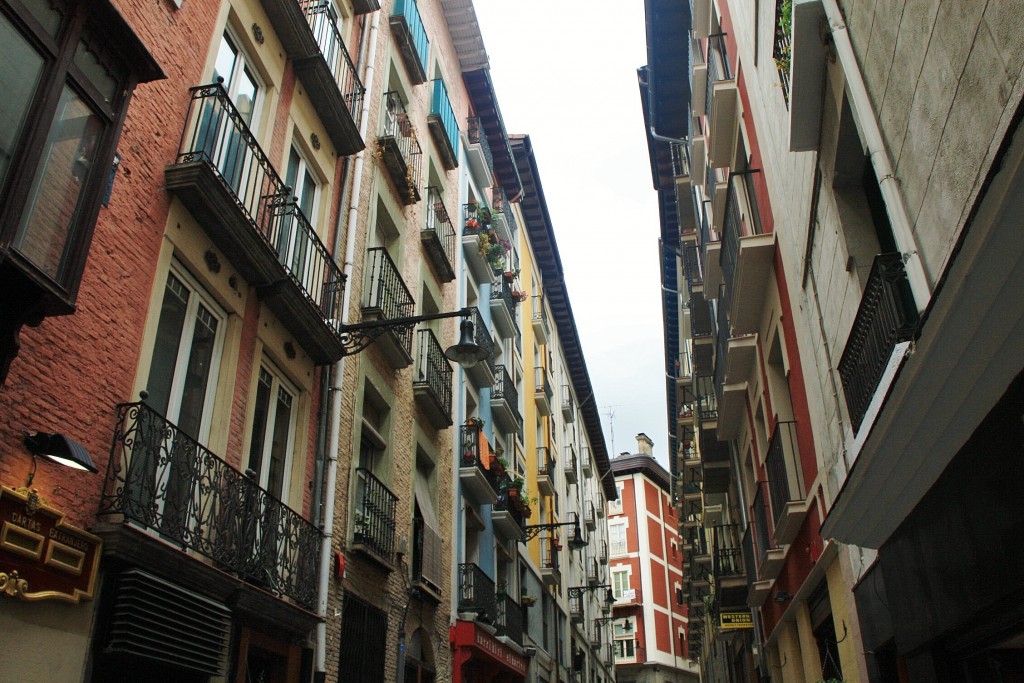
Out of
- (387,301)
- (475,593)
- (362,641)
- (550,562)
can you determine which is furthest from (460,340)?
(550,562)

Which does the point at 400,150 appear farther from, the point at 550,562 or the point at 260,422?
the point at 550,562

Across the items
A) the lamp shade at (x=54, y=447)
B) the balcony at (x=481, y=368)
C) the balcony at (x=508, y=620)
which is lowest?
the lamp shade at (x=54, y=447)

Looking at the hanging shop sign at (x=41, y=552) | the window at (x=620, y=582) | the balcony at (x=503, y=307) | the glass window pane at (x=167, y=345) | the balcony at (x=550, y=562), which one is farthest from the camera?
the window at (x=620, y=582)

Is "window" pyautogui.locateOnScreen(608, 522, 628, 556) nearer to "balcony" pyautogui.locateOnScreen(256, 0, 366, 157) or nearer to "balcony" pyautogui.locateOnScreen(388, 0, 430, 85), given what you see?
"balcony" pyautogui.locateOnScreen(388, 0, 430, 85)

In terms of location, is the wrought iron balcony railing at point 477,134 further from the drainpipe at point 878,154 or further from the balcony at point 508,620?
the drainpipe at point 878,154

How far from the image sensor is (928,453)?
18.7ft

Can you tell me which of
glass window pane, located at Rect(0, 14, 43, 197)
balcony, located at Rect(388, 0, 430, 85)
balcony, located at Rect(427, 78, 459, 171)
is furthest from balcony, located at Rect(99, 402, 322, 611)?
balcony, located at Rect(427, 78, 459, 171)

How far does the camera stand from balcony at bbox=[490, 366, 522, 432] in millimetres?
22484

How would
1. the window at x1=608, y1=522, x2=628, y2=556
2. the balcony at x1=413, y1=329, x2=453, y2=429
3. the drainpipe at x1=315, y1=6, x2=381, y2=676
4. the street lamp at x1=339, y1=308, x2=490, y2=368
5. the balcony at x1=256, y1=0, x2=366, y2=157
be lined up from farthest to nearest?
the window at x1=608, y1=522, x2=628, y2=556 < the balcony at x1=413, y1=329, x2=453, y2=429 < the balcony at x1=256, y1=0, x2=366, y2=157 < the street lamp at x1=339, y1=308, x2=490, y2=368 < the drainpipe at x1=315, y1=6, x2=381, y2=676

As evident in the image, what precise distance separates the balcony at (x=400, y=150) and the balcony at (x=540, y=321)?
557 inches

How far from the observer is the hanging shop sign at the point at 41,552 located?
222 inches

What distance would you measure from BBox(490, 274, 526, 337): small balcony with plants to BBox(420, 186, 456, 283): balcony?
12.5 ft

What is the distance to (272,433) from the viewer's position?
1040 cm

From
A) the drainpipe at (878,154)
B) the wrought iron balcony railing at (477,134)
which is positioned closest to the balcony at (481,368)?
the wrought iron balcony railing at (477,134)
